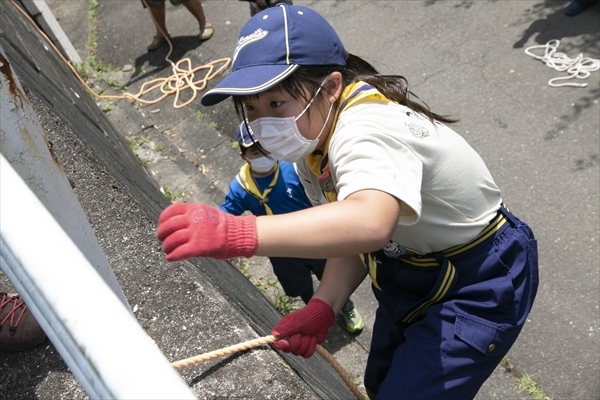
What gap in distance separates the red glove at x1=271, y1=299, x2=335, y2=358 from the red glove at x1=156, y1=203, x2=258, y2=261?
70 centimetres

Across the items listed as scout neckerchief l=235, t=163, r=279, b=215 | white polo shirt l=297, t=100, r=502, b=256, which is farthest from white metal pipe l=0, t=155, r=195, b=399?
scout neckerchief l=235, t=163, r=279, b=215

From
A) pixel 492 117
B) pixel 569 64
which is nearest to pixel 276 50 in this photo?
pixel 492 117

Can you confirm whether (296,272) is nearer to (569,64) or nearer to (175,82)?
(569,64)

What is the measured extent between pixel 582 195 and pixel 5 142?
3.32 meters

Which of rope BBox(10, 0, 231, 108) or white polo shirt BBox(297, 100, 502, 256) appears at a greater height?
white polo shirt BBox(297, 100, 502, 256)

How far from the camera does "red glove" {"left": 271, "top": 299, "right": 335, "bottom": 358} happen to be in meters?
Result: 1.93

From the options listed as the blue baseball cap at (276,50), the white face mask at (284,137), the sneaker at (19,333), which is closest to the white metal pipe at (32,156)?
the blue baseball cap at (276,50)

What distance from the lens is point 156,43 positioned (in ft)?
21.3

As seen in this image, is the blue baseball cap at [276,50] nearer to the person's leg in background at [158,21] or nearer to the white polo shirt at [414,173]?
the white polo shirt at [414,173]

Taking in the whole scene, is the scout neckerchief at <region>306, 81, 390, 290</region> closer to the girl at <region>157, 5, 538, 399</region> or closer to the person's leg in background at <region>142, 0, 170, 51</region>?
the girl at <region>157, 5, 538, 399</region>

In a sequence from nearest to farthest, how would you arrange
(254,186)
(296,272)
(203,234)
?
1. (203,234)
2. (254,186)
3. (296,272)

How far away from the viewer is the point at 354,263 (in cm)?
219

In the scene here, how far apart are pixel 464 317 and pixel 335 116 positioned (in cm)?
70

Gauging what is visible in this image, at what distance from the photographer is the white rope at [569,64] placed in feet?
15.0
